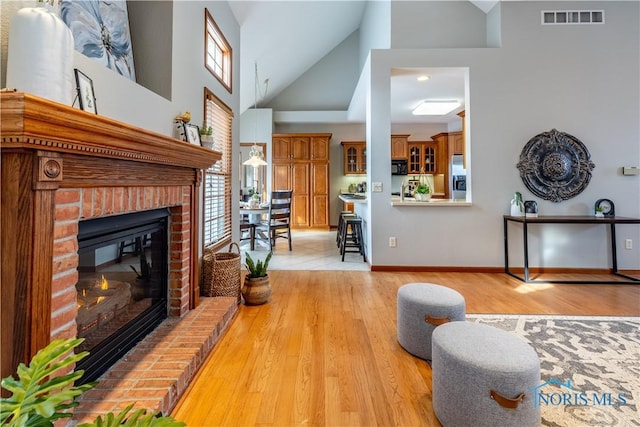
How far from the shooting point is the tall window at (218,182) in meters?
3.00

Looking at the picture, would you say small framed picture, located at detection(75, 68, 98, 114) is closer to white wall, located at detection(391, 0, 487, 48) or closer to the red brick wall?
the red brick wall

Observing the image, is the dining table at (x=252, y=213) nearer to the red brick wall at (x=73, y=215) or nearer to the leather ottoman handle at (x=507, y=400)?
the red brick wall at (x=73, y=215)

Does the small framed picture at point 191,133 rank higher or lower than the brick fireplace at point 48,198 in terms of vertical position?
higher

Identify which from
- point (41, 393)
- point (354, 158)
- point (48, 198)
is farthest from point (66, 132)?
point (354, 158)

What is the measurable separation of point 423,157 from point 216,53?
6401mm

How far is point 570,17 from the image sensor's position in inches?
149

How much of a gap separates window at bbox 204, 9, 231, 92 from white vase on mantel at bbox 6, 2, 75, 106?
196cm

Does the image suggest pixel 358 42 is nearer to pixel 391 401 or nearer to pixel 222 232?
pixel 222 232

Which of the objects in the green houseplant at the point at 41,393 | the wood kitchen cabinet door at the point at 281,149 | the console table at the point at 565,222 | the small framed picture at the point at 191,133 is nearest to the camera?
the green houseplant at the point at 41,393

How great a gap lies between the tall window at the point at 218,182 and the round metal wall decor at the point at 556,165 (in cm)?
367

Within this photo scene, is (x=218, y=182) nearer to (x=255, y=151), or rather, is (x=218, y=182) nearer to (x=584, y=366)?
(x=255, y=151)

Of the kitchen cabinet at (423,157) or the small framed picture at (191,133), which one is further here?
the kitchen cabinet at (423,157)

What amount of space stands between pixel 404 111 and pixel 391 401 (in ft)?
22.0

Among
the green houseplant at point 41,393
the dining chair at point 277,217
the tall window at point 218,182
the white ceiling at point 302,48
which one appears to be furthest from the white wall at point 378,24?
the green houseplant at point 41,393
